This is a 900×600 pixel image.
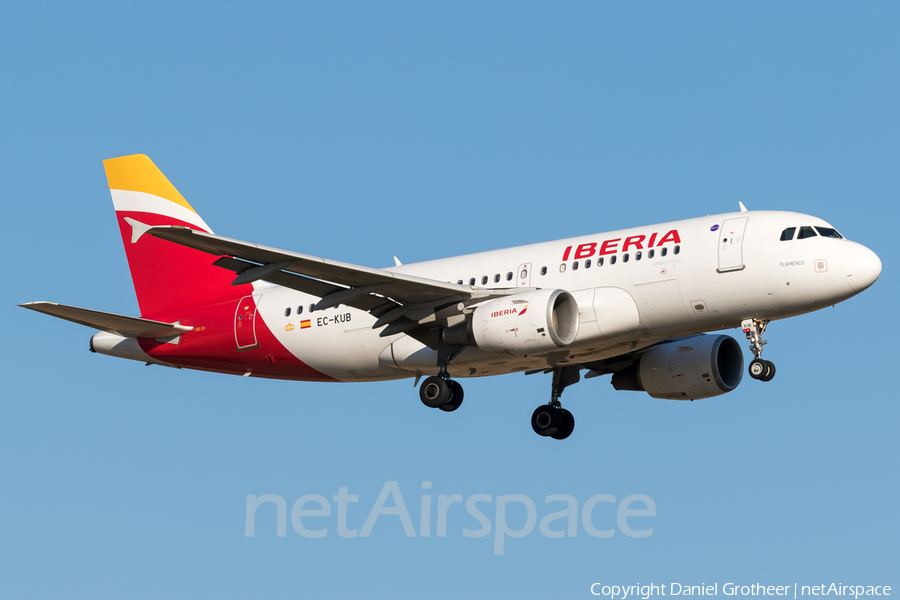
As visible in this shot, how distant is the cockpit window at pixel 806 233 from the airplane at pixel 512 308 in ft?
0.12

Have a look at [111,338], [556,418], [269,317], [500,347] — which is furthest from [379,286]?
[111,338]

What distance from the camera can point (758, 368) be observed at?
96.8 feet

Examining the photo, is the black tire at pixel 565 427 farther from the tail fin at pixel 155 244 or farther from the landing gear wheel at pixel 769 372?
the tail fin at pixel 155 244

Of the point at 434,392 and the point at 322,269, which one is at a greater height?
the point at 322,269

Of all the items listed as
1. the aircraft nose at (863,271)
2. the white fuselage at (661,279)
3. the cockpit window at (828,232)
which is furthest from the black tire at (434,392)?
the aircraft nose at (863,271)

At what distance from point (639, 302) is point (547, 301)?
7.78 feet

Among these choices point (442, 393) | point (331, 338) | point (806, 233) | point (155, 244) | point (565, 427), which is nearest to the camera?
point (806, 233)

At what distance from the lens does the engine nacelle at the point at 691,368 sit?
3453 cm

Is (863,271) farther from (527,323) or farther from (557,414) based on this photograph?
(557,414)

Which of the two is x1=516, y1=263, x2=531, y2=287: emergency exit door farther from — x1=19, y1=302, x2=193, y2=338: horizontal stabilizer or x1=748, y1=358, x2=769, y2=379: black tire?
x1=19, y1=302, x2=193, y2=338: horizontal stabilizer

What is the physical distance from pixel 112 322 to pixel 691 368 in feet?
55.3

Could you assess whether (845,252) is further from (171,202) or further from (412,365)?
(171,202)

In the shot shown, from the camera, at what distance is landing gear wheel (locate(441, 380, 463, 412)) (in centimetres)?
3198

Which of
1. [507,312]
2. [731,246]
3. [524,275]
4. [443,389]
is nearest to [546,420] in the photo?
[443,389]
